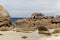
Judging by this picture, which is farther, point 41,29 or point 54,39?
point 41,29

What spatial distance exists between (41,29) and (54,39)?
Answer: 6.68 metres

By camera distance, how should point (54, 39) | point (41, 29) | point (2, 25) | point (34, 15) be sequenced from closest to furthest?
point (54, 39) < point (41, 29) < point (2, 25) < point (34, 15)

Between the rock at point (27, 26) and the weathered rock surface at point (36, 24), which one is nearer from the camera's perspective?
the rock at point (27, 26)

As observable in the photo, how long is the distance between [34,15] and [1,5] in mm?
9755

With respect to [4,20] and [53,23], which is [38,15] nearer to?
[53,23]

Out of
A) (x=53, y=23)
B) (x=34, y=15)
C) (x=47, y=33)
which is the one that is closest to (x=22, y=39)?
(x=47, y=33)

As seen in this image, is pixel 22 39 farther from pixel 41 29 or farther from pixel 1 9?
pixel 1 9

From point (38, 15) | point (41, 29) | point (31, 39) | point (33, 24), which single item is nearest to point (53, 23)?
point (33, 24)

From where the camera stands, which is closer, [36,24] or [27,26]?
[27,26]

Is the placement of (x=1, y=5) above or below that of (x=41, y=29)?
above

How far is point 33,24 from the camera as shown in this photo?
35531 mm

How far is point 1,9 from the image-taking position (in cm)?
3812

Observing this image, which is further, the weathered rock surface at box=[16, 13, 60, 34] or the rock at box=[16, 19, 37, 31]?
the weathered rock surface at box=[16, 13, 60, 34]

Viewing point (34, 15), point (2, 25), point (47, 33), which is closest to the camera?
point (47, 33)
